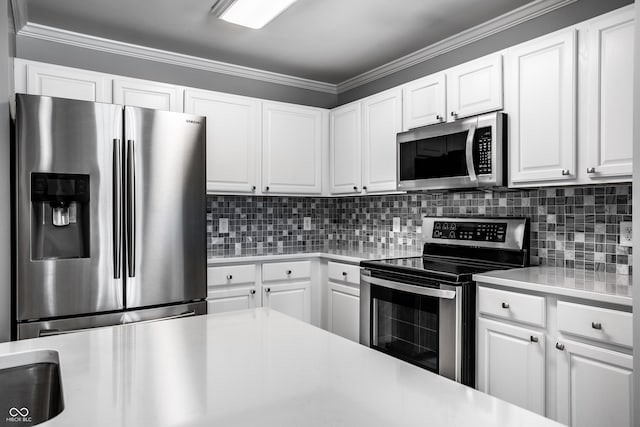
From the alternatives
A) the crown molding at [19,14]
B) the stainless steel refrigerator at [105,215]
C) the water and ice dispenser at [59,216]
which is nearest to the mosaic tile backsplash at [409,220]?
the stainless steel refrigerator at [105,215]

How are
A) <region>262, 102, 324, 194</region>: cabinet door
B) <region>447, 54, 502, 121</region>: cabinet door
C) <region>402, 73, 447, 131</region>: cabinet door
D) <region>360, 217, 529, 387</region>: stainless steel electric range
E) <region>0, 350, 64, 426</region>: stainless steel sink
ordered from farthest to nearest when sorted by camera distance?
<region>262, 102, 324, 194</region>: cabinet door < <region>402, 73, 447, 131</region>: cabinet door < <region>447, 54, 502, 121</region>: cabinet door < <region>360, 217, 529, 387</region>: stainless steel electric range < <region>0, 350, 64, 426</region>: stainless steel sink

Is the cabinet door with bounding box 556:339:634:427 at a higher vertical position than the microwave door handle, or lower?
lower

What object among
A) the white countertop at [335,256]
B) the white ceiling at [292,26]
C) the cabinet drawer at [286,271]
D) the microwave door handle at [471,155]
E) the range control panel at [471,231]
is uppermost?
the white ceiling at [292,26]

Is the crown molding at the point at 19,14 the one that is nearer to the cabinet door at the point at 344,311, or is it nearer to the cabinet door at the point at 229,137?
the cabinet door at the point at 229,137

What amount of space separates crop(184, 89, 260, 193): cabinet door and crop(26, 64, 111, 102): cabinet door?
550mm

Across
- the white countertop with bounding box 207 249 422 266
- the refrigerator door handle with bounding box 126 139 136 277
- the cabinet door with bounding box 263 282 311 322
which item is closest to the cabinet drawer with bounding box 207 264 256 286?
the white countertop with bounding box 207 249 422 266

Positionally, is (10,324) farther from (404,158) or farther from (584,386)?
(584,386)

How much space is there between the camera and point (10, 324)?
84.8 inches

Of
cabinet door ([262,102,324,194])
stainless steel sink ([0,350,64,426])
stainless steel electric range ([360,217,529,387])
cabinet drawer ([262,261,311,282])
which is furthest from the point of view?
cabinet door ([262,102,324,194])

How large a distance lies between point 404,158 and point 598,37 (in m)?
1.30

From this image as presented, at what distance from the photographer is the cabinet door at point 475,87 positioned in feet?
8.15

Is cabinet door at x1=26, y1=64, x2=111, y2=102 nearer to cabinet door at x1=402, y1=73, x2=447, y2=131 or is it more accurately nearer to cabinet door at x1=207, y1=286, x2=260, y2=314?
cabinet door at x1=207, y1=286, x2=260, y2=314

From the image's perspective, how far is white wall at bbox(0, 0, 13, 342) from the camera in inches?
84.2

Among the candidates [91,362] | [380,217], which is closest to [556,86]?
[380,217]
